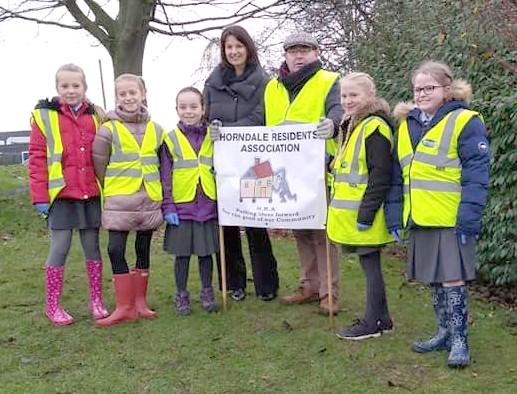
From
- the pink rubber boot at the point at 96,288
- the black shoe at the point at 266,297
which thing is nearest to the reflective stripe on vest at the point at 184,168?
the pink rubber boot at the point at 96,288

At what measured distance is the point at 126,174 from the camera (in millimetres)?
5371

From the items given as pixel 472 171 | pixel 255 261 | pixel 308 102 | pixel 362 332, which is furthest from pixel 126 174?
pixel 472 171

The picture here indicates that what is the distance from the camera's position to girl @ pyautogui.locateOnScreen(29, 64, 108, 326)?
17.4 feet

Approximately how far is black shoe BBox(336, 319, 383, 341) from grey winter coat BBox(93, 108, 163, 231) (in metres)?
1.75

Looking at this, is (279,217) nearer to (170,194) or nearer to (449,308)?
(170,194)

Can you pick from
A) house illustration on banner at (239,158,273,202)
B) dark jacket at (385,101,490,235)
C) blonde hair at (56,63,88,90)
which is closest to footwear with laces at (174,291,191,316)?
house illustration on banner at (239,158,273,202)

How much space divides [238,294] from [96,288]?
130cm

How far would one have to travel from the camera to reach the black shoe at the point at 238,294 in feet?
20.1

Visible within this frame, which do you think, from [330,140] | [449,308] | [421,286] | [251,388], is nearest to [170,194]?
[330,140]

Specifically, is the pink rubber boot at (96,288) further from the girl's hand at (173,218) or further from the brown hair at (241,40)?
the brown hair at (241,40)

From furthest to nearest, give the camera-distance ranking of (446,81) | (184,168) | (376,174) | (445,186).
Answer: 1. (184,168)
2. (376,174)
3. (446,81)
4. (445,186)

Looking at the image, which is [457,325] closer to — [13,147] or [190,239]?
[190,239]

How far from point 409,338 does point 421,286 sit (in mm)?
1837

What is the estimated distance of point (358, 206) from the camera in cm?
483
